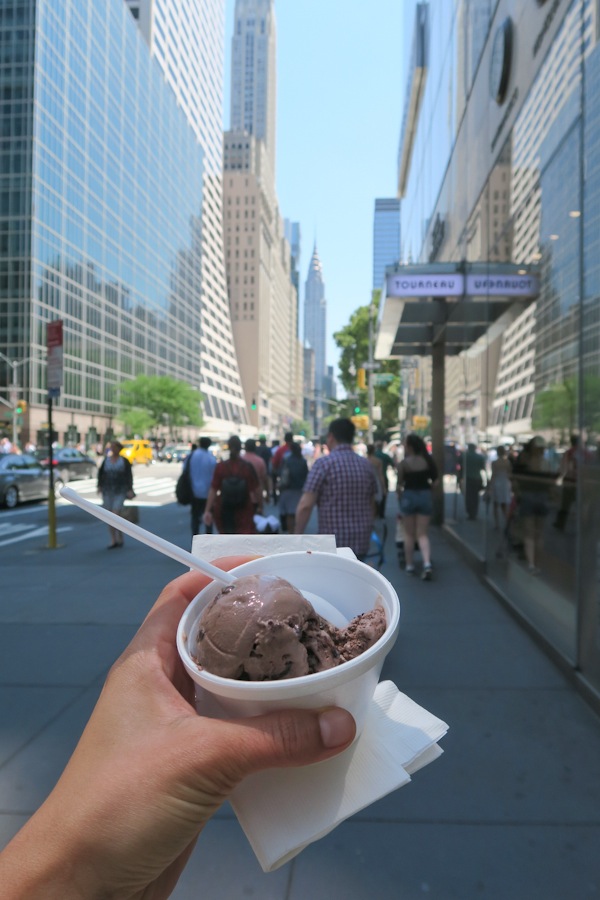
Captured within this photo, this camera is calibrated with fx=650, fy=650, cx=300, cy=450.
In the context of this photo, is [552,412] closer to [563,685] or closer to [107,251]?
[563,685]

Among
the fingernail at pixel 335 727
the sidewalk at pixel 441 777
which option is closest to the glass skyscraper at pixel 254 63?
the sidewalk at pixel 441 777

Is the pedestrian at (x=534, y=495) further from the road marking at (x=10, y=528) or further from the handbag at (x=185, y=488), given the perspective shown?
the road marking at (x=10, y=528)

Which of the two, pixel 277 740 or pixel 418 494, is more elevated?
pixel 277 740

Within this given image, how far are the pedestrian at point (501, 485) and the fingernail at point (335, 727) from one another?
7.22 meters

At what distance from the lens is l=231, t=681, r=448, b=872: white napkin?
1.09 metres

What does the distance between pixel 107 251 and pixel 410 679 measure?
267 ft

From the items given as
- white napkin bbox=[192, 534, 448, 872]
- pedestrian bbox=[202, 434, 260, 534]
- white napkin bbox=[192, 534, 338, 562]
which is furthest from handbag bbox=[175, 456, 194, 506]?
white napkin bbox=[192, 534, 448, 872]

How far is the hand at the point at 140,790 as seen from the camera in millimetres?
1028

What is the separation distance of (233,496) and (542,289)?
4.18 metres

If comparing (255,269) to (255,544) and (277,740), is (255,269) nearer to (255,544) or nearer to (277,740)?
(255,544)

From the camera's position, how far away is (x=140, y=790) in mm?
1038

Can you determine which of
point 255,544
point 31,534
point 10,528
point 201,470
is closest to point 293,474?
point 201,470

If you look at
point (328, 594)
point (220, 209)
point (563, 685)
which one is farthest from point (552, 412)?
point (220, 209)

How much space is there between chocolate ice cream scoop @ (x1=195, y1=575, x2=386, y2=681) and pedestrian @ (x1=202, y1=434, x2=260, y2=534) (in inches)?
262
